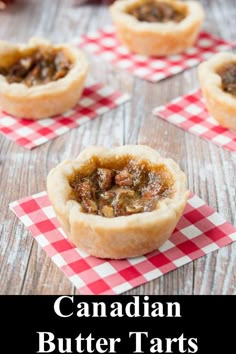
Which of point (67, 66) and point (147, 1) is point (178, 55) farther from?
point (67, 66)

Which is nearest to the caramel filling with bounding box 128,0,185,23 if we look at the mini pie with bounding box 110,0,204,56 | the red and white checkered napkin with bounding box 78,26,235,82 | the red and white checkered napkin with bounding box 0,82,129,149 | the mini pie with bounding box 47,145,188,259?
the mini pie with bounding box 110,0,204,56

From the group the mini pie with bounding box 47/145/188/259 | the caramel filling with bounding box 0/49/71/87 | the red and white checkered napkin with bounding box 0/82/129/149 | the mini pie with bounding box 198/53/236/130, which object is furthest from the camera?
the caramel filling with bounding box 0/49/71/87

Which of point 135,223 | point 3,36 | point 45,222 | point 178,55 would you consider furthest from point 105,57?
point 135,223

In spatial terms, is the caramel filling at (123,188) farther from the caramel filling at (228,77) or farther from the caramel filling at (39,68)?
the caramel filling at (39,68)

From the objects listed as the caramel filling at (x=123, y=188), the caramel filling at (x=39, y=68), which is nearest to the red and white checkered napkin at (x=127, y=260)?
the caramel filling at (x=123, y=188)

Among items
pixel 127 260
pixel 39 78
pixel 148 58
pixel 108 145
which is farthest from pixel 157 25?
pixel 127 260

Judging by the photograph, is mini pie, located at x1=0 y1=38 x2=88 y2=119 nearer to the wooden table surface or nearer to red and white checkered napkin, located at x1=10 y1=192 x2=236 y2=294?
the wooden table surface
